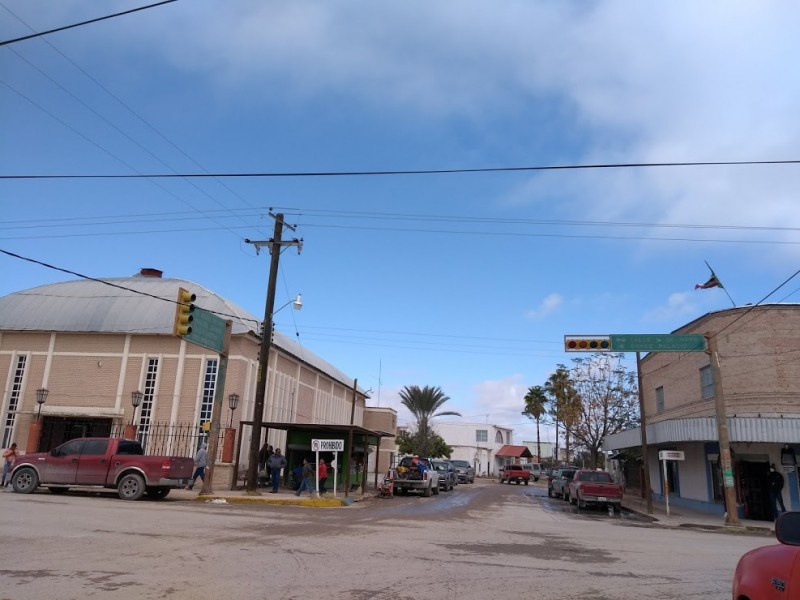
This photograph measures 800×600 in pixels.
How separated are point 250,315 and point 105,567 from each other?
2910cm

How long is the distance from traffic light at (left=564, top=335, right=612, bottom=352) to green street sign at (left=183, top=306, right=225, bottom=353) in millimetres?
12934

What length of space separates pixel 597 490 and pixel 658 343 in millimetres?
6966

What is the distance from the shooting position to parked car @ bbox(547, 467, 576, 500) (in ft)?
108

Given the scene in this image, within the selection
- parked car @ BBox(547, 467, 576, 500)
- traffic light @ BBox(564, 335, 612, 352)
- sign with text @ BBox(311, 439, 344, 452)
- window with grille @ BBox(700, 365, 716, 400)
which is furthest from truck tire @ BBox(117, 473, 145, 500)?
window with grille @ BBox(700, 365, 716, 400)

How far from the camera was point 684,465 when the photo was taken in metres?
30.4

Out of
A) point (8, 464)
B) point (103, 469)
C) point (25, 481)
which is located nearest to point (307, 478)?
point (103, 469)

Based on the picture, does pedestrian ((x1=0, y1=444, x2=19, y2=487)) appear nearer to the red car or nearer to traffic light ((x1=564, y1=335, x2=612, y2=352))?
traffic light ((x1=564, y1=335, x2=612, y2=352))

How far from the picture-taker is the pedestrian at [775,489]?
76.8ft

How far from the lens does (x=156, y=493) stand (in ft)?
68.6

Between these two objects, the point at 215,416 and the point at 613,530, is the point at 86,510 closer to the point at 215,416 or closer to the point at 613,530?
the point at 215,416

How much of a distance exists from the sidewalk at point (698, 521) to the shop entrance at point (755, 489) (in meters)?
0.80

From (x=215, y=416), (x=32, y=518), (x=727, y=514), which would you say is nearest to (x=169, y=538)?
(x=32, y=518)

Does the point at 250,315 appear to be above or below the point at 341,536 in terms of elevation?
above

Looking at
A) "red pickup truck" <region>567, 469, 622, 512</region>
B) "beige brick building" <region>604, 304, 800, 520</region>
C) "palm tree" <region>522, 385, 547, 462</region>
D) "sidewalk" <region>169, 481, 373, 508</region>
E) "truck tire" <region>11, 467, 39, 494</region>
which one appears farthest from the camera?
"palm tree" <region>522, 385, 547, 462</region>
